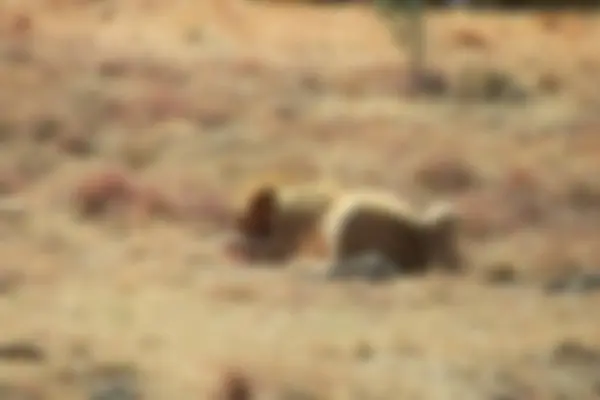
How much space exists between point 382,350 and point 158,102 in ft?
3.25

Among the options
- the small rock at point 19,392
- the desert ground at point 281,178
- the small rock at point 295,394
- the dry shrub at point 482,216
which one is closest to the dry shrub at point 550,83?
the desert ground at point 281,178

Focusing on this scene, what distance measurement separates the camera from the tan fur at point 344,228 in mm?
1234

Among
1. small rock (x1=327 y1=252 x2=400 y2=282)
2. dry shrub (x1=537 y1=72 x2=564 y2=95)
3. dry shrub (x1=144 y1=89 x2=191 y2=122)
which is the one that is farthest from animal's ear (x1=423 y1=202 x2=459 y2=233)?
dry shrub (x1=537 y1=72 x2=564 y2=95)

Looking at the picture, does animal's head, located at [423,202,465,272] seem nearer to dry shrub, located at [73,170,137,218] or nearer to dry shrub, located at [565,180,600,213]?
dry shrub, located at [565,180,600,213]

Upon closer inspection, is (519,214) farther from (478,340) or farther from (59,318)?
(59,318)

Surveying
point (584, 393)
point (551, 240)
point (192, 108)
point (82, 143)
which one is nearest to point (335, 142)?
point (192, 108)

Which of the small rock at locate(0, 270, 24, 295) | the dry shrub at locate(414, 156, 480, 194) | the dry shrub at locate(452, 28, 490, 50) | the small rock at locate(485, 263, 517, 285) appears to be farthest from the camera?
the dry shrub at locate(452, 28, 490, 50)

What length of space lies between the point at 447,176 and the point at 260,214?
368 millimetres

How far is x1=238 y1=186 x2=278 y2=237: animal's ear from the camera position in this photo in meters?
1.34

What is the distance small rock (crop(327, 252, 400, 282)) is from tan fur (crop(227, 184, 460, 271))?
0.02m

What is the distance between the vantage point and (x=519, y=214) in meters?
1.47

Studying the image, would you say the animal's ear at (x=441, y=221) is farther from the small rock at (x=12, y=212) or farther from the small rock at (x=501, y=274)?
the small rock at (x=12, y=212)

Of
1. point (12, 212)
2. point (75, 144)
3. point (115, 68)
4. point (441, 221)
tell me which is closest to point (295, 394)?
point (441, 221)

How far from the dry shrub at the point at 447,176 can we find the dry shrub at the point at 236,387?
71cm
